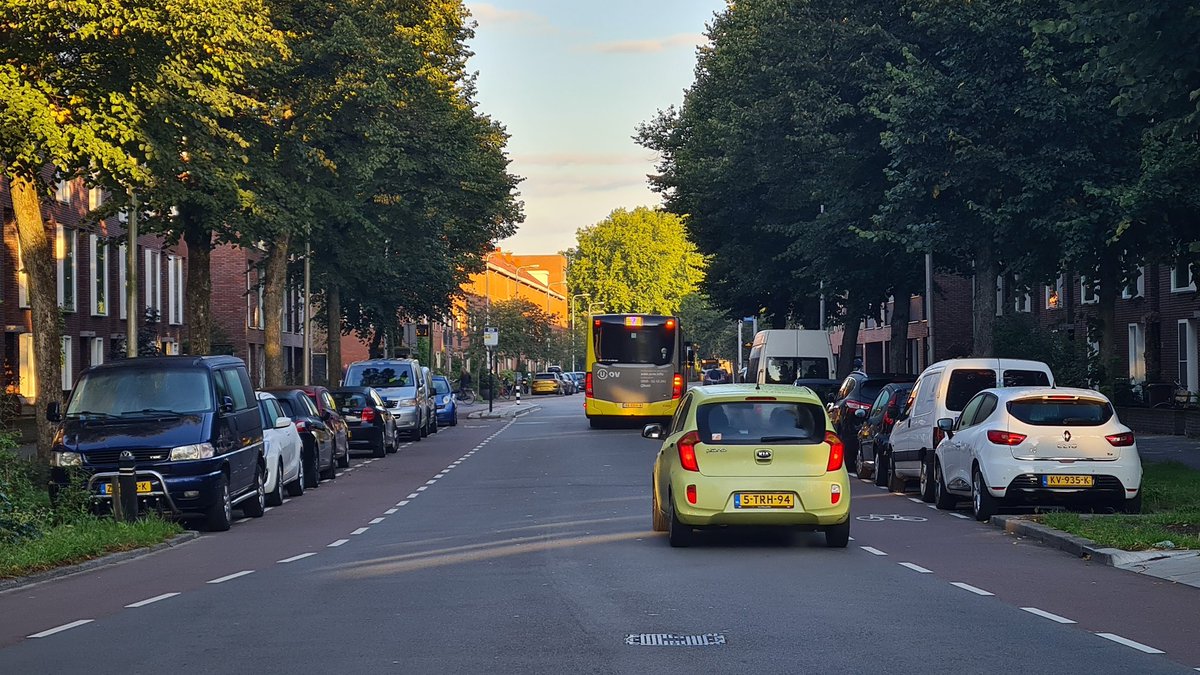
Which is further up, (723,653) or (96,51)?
(96,51)

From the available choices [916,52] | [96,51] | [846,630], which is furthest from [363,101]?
[846,630]

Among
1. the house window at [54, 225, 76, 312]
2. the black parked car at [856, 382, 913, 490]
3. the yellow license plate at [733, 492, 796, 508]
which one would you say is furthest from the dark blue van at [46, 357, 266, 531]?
the house window at [54, 225, 76, 312]

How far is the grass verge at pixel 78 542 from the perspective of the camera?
1483 centimetres

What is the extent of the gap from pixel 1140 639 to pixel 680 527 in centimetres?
634

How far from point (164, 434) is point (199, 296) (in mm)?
13415

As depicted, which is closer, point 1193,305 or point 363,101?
point 363,101

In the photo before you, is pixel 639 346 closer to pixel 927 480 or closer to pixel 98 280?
pixel 98 280

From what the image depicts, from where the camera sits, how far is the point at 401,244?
47.1 meters

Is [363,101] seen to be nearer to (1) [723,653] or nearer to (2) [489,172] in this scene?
(2) [489,172]

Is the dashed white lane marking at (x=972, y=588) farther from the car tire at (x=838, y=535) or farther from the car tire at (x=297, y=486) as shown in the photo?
the car tire at (x=297, y=486)

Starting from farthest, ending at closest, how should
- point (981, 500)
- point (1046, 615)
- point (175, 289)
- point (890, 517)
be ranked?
point (175, 289), point (890, 517), point (981, 500), point (1046, 615)

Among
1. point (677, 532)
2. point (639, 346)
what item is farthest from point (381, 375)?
point (677, 532)

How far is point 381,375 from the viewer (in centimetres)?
4338

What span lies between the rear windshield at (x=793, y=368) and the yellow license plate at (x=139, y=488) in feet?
100.0
